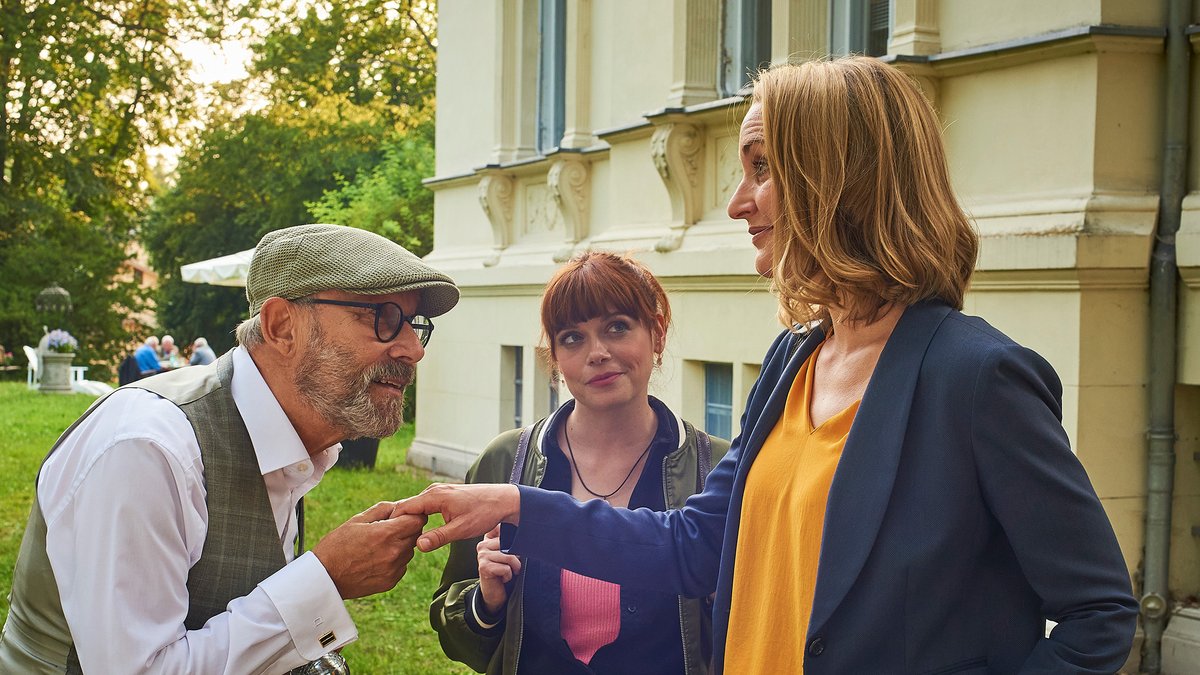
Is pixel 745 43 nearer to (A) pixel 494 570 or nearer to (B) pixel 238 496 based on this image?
(A) pixel 494 570

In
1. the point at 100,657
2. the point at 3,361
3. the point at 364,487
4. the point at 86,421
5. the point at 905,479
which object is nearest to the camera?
the point at 905,479

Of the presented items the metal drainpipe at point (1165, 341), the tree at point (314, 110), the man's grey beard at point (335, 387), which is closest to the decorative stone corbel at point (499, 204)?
the metal drainpipe at point (1165, 341)

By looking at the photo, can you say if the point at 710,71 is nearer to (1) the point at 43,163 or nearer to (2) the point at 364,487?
(2) the point at 364,487

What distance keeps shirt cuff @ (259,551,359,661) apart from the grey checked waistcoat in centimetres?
10

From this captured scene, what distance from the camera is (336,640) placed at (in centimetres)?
266

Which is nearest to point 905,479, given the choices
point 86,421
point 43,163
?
point 86,421

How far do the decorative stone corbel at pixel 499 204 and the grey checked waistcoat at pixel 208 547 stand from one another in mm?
11455

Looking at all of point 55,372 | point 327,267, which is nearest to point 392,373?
point 327,267

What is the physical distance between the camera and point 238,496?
107 inches

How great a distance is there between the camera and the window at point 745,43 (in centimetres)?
1028

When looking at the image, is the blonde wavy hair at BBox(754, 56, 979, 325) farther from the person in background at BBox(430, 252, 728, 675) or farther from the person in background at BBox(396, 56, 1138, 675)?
the person in background at BBox(430, 252, 728, 675)

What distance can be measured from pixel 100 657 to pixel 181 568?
221 millimetres

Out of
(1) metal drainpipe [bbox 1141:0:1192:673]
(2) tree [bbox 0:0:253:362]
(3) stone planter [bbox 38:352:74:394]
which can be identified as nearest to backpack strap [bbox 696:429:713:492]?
(1) metal drainpipe [bbox 1141:0:1192:673]

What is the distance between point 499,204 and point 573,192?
1.92 metres
